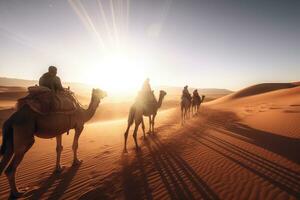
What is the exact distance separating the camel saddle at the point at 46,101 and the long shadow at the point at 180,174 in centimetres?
379

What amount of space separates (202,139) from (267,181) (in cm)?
550

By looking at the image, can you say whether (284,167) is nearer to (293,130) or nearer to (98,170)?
(98,170)

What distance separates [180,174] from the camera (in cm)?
666

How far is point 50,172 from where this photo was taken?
22.9 ft

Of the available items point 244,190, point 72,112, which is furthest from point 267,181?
point 72,112

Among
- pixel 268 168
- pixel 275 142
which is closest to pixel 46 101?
pixel 268 168

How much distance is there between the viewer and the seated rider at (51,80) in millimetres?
6598

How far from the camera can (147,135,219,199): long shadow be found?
541cm

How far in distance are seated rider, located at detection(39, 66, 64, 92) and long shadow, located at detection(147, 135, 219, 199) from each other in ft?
14.6

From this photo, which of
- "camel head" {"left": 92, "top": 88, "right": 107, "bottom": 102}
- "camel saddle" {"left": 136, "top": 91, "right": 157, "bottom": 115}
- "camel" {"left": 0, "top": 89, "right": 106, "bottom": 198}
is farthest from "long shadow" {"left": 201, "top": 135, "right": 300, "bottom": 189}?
"camel" {"left": 0, "top": 89, "right": 106, "bottom": 198}

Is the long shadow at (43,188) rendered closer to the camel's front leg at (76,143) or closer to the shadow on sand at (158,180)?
the camel's front leg at (76,143)

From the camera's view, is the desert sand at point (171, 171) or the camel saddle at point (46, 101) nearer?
the desert sand at point (171, 171)

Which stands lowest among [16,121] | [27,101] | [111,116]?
[111,116]

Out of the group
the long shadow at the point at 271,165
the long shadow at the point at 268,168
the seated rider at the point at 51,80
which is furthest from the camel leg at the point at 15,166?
the long shadow at the point at 271,165
